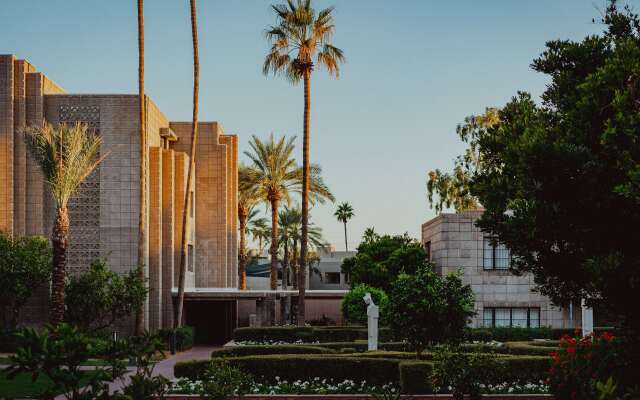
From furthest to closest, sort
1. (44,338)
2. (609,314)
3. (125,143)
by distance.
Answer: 1. (125,143)
2. (609,314)
3. (44,338)

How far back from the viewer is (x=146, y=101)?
40.0 meters

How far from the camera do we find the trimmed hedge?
36281 millimetres

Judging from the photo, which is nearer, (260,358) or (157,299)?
(260,358)

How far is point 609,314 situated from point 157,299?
32.3m

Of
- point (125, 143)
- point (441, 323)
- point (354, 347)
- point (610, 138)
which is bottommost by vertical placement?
point (354, 347)

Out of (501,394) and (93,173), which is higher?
(93,173)

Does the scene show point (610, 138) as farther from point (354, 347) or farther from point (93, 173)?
point (93, 173)

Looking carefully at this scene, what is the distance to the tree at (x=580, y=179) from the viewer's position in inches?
392

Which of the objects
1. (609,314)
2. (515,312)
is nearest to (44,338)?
(609,314)

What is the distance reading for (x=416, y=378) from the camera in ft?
58.2

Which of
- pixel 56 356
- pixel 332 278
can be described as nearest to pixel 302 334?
pixel 56 356

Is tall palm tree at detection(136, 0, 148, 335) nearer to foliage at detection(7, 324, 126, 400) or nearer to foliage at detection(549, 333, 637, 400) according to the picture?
foliage at detection(549, 333, 637, 400)

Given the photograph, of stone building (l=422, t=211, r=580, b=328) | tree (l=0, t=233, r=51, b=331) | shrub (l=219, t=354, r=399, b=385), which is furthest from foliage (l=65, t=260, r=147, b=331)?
shrub (l=219, t=354, r=399, b=385)

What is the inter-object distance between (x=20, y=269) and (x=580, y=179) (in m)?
28.2
